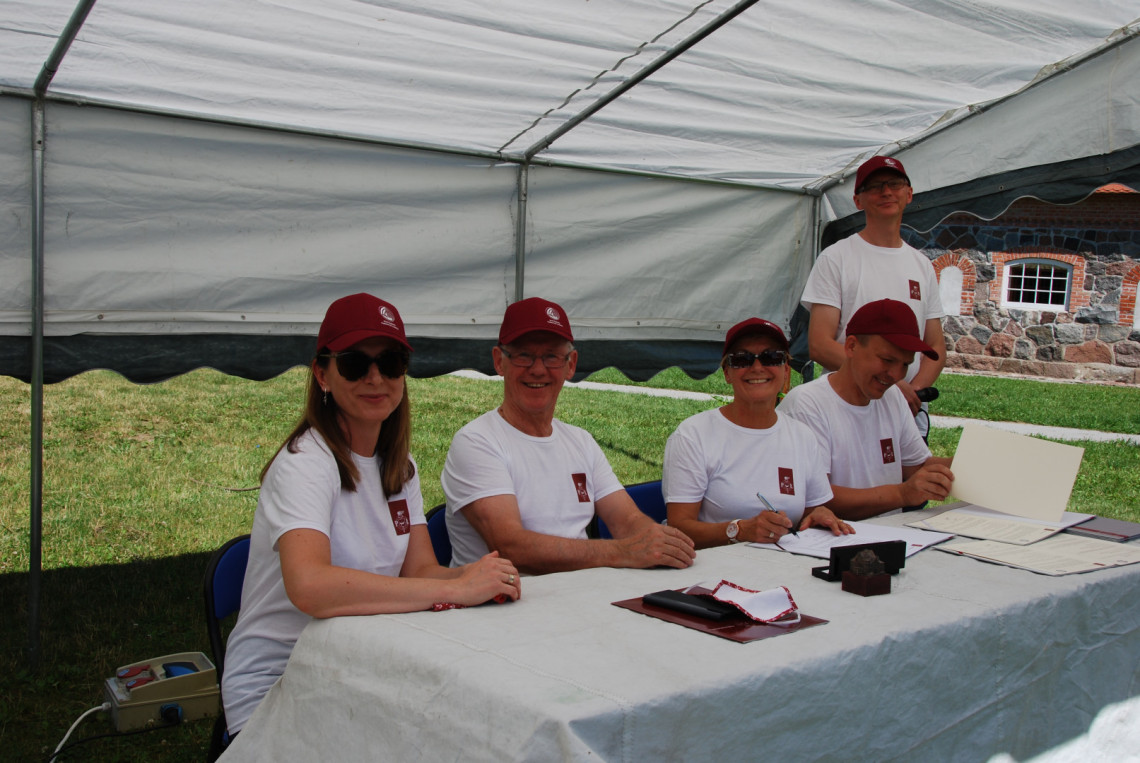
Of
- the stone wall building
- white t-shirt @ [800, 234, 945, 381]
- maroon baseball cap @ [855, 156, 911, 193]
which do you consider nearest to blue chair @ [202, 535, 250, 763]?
white t-shirt @ [800, 234, 945, 381]

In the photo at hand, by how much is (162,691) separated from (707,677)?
8.20ft

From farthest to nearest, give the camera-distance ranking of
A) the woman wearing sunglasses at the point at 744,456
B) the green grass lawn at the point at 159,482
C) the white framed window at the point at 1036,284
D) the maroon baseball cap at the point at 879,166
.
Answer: the white framed window at the point at 1036,284 < the maroon baseball cap at the point at 879,166 < the green grass lawn at the point at 159,482 < the woman wearing sunglasses at the point at 744,456

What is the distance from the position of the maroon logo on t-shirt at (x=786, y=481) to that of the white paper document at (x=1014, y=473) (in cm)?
52

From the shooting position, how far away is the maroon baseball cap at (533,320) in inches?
107

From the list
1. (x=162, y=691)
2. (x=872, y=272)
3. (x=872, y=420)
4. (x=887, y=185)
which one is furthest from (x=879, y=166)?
(x=162, y=691)

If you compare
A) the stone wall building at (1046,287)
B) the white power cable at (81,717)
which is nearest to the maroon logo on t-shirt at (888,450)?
the white power cable at (81,717)

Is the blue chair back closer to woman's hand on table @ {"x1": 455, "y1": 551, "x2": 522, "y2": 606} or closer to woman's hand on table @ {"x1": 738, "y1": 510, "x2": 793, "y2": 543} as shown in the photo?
woman's hand on table @ {"x1": 455, "y1": 551, "x2": 522, "y2": 606}

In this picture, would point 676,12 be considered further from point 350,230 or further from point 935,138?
point 935,138

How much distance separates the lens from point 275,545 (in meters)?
1.87

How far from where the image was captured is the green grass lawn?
3.58 meters

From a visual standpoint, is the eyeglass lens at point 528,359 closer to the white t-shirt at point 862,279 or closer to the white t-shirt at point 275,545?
the white t-shirt at point 275,545

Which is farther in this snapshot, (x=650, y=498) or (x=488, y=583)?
(x=650, y=498)

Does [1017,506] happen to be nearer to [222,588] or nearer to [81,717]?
[222,588]

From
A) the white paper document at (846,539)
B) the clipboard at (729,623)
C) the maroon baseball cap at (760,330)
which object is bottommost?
the white paper document at (846,539)
